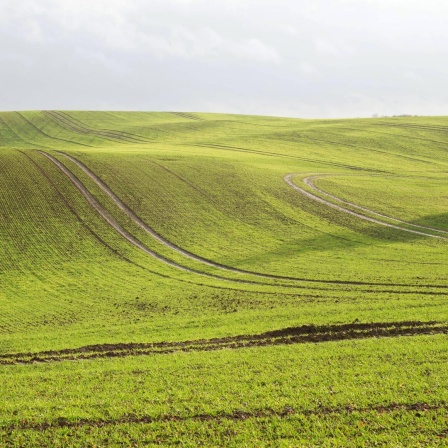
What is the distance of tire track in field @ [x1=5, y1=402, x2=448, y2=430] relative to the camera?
14.9m

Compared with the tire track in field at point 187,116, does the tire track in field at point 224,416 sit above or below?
below

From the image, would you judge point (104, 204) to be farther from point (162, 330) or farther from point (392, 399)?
point (392, 399)

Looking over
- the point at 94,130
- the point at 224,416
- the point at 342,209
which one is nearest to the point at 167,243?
the point at 342,209

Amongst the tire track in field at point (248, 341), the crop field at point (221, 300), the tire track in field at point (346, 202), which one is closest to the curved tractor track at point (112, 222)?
the crop field at point (221, 300)

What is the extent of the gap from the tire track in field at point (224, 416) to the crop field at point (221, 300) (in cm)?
6

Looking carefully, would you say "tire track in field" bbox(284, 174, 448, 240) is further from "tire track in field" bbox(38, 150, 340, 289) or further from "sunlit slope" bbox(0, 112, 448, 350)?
"tire track in field" bbox(38, 150, 340, 289)

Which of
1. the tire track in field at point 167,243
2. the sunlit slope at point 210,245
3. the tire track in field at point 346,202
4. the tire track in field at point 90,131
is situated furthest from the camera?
the tire track in field at point 90,131

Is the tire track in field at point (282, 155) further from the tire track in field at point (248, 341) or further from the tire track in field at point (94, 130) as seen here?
the tire track in field at point (248, 341)

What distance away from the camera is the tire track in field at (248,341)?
74.7 ft

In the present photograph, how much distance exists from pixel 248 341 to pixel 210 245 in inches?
988

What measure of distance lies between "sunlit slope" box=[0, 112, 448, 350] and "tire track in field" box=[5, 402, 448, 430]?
1008cm

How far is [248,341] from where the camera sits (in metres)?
23.5

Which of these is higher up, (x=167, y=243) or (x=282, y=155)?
(x=282, y=155)

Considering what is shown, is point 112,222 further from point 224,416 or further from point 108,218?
point 224,416
